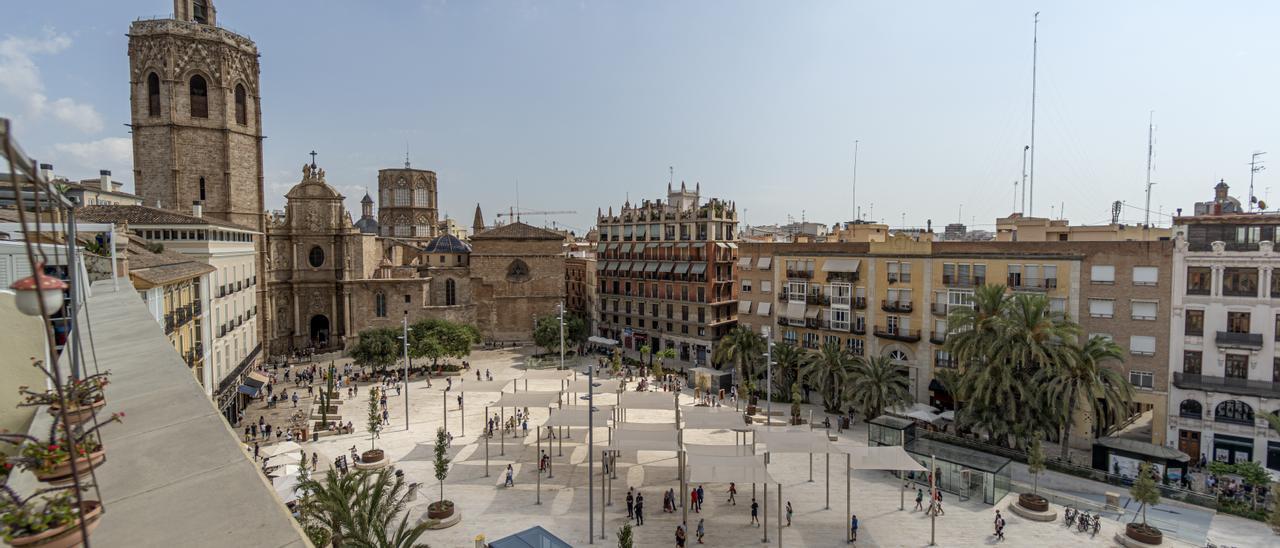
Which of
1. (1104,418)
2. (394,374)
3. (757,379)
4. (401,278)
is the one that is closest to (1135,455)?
(1104,418)

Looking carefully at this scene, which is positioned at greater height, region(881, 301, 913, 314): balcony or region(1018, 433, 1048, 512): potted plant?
region(881, 301, 913, 314): balcony

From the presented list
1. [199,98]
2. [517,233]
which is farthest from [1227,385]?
[199,98]

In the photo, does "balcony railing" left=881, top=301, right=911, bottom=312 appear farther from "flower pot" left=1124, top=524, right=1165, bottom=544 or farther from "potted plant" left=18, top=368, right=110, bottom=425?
"potted plant" left=18, top=368, right=110, bottom=425

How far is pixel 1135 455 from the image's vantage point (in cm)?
2933

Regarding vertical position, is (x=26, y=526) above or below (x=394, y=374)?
above

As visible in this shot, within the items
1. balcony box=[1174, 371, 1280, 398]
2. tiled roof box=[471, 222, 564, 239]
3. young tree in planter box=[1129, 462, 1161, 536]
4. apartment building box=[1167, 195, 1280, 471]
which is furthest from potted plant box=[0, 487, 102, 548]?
tiled roof box=[471, 222, 564, 239]

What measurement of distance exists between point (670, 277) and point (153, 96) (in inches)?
1791

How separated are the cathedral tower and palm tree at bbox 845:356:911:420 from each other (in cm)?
5147

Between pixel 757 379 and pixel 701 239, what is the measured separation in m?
15.8

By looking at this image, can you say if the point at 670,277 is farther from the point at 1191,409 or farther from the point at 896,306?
the point at 1191,409

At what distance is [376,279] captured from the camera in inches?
2468

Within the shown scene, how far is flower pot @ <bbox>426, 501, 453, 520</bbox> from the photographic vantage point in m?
24.2

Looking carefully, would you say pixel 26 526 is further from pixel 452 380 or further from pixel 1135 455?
pixel 452 380


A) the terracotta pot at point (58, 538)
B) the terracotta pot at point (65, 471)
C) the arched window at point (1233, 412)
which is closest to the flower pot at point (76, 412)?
the terracotta pot at point (65, 471)
